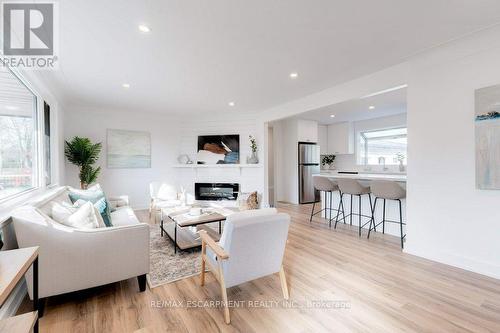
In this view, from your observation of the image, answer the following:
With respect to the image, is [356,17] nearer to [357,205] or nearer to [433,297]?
[433,297]

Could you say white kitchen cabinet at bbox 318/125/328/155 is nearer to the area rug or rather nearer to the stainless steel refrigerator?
the stainless steel refrigerator

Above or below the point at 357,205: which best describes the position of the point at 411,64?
above

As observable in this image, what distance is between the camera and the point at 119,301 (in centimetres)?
197

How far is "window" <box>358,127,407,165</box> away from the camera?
233 inches

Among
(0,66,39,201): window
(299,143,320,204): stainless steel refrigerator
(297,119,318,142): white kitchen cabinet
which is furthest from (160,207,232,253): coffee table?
(297,119,318,142): white kitchen cabinet

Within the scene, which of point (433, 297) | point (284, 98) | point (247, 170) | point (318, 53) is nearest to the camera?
point (433, 297)

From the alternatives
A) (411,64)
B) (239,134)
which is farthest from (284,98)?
(411,64)

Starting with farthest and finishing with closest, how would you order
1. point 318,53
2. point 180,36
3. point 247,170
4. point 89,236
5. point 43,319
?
point 247,170
point 318,53
point 180,36
point 89,236
point 43,319

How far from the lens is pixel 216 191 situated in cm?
604

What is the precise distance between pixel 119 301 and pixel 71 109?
4.91 metres

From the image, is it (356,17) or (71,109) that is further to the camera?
(71,109)

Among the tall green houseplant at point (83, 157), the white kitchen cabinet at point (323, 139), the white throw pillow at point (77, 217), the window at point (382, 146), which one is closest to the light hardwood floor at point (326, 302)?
the white throw pillow at point (77, 217)

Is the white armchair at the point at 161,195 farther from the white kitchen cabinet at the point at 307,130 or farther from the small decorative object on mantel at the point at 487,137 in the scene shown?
the small decorative object on mantel at the point at 487,137

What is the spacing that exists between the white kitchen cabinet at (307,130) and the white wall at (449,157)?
10.7 feet
